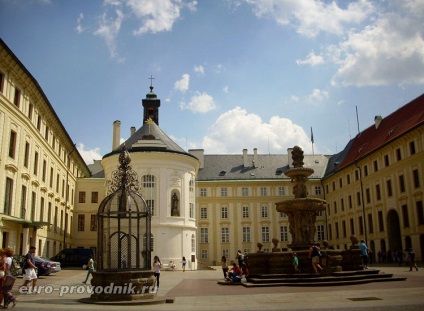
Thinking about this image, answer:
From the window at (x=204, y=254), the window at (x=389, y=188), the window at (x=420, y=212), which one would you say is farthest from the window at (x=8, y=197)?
the window at (x=204, y=254)

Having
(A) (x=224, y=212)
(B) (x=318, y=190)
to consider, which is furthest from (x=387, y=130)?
(A) (x=224, y=212)

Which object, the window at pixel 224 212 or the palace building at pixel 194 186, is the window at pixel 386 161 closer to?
the palace building at pixel 194 186

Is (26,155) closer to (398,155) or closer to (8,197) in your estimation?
(8,197)

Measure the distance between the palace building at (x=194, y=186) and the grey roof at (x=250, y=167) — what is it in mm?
158

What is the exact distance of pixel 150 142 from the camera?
44.7 meters

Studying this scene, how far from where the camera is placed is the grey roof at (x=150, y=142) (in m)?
44.1

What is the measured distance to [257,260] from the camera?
2134 centimetres

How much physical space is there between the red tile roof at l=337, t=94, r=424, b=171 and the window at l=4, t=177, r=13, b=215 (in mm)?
33090

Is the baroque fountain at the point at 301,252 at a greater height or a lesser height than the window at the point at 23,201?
lesser

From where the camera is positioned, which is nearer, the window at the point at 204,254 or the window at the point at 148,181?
the window at the point at 148,181

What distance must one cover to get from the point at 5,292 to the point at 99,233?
3.79 metres

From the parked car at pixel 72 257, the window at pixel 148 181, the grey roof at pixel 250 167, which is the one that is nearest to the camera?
the parked car at pixel 72 257

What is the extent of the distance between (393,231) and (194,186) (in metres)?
20.9

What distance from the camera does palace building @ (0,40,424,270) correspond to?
104ft
